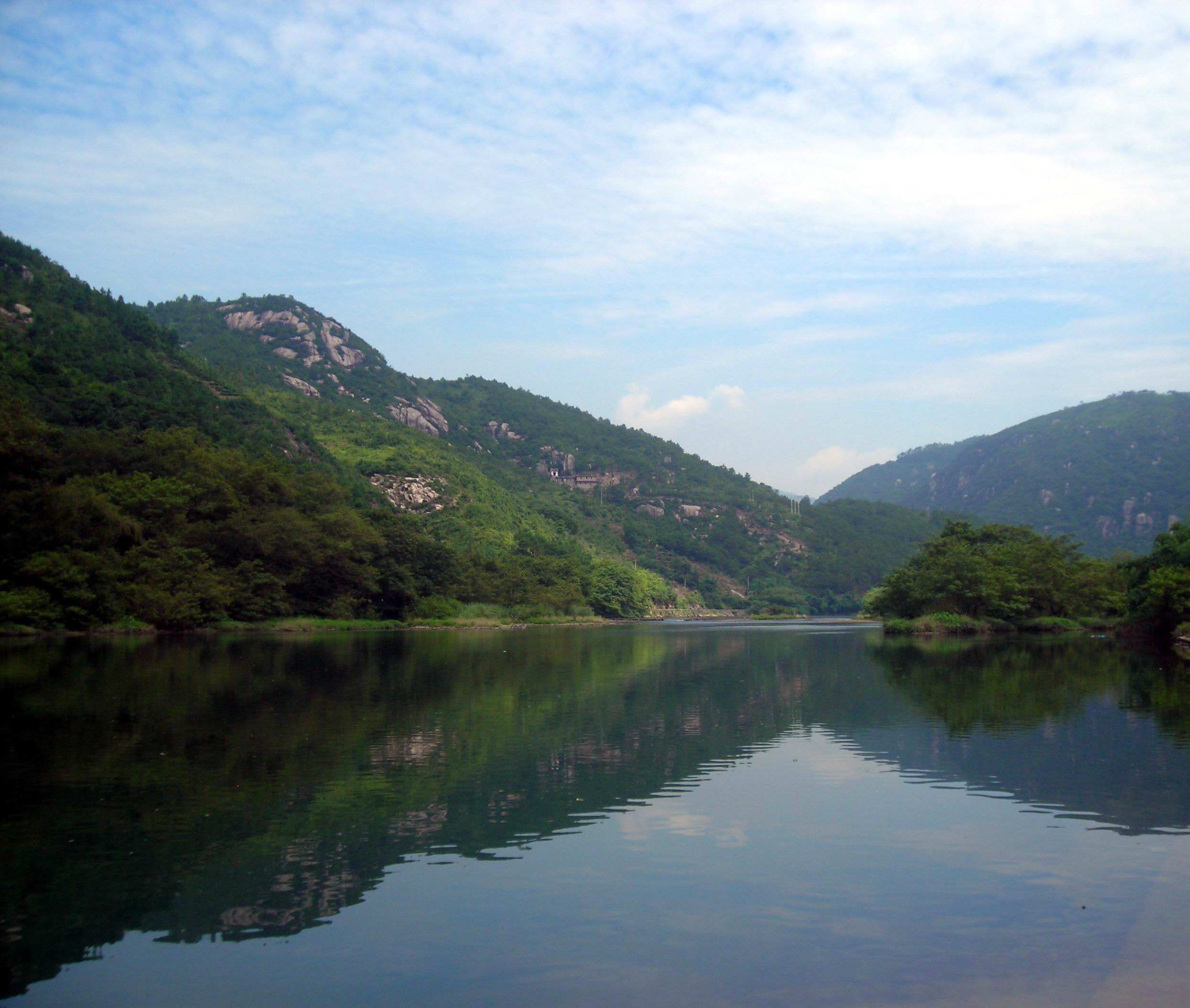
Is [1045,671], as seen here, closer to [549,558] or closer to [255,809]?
[255,809]

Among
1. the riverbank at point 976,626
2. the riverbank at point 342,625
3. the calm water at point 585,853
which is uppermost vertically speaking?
the calm water at point 585,853

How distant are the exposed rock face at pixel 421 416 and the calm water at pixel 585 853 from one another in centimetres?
14939

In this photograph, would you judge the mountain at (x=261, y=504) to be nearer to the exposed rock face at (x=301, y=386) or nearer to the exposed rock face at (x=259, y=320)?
the exposed rock face at (x=259, y=320)

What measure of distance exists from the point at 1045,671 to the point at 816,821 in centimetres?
2440

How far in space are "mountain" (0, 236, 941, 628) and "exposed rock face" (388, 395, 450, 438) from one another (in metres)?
0.64

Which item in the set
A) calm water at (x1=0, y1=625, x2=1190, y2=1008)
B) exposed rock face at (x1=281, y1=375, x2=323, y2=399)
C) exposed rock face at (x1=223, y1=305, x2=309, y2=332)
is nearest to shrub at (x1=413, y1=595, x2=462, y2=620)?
calm water at (x1=0, y1=625, x2=1190, y2=1008)

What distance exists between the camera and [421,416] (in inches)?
6978

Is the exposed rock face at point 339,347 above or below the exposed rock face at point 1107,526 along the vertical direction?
above

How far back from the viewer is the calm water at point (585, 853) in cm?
703

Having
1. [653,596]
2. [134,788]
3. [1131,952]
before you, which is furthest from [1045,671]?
[653,596]

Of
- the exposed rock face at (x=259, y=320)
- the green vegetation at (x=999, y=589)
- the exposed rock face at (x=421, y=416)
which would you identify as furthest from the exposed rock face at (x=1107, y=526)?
the exposed rock face at (x=259, y=320)

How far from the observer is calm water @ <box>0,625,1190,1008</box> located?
7.03 meters

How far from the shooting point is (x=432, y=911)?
832cm

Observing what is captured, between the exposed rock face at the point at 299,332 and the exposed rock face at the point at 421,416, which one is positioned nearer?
the exposed rock face at the point at 421,416
